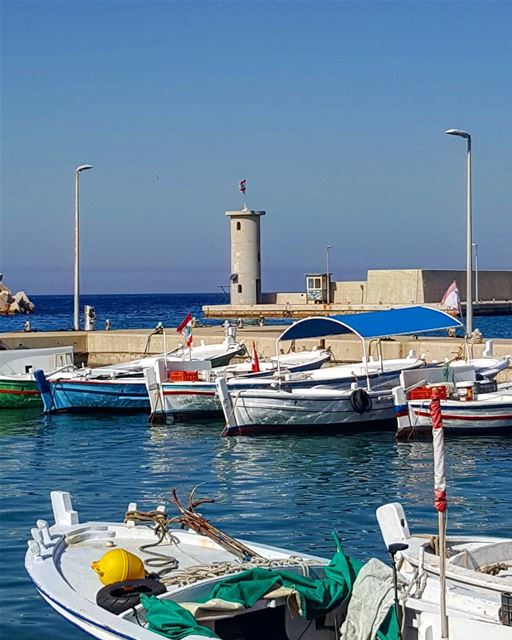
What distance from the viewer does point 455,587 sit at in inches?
303

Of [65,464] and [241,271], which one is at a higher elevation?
[241,271]

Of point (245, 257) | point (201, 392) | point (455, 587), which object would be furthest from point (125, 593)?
point (245, 257)

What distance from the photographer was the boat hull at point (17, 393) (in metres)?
27.3

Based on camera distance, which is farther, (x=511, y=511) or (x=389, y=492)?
(x=389, y=492)

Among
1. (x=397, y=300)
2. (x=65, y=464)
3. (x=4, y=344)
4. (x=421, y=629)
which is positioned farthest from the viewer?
(x=397, y=300)

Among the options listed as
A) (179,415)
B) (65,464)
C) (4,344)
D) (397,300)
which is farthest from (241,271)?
(65,464)

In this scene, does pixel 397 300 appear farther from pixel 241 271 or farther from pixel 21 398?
pixel 21 398

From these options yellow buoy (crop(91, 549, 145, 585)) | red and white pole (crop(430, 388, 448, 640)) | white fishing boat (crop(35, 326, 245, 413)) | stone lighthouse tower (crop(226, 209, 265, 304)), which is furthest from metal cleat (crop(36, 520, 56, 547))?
stone lighthouse tower (crop(226, 209, 265, 304))

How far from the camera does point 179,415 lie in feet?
80.3

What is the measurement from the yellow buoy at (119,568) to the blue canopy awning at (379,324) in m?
14.6

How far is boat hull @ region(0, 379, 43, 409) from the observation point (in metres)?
27.3

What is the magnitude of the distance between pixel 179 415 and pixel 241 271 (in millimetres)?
53922

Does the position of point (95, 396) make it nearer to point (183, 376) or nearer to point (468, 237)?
point (183, 376)

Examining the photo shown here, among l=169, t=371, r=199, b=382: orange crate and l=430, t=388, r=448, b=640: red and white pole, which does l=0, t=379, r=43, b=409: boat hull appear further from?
l=430, t=388, r=448, b=640: red and white pole
